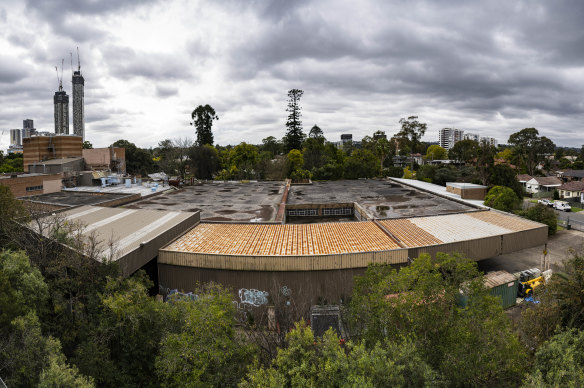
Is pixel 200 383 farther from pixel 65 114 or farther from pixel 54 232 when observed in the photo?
pixel 65 114

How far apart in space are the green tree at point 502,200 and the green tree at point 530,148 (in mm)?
53501

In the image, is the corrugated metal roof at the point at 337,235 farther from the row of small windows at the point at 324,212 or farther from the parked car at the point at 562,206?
the parked car at the point at 562,206

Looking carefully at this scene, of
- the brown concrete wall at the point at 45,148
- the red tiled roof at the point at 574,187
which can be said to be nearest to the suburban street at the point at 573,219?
the red tiled roof at the point at 574,187

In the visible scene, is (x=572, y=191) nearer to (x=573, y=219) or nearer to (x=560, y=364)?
(x=573, y=219)

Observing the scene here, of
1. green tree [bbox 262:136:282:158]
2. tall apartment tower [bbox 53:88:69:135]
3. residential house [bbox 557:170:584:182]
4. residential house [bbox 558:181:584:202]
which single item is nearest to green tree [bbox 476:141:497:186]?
residential house [bbox 558:181:584:202]

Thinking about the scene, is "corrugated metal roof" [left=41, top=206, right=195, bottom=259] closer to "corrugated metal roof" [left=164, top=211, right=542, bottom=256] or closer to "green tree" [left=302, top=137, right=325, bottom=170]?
"corrugated metal roof" [left=164, top=211, right=542, bottom=256]

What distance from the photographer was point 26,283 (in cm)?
1071

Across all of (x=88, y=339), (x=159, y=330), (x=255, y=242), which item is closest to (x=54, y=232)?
(x=88, y=339)

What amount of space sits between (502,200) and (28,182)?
45.0m

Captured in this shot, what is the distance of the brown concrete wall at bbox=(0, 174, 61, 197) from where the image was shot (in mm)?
31250

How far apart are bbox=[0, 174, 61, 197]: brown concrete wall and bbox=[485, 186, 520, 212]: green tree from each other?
43.7 meters

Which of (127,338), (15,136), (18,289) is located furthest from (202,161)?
(15,136)

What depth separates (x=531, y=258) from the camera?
78.8ft

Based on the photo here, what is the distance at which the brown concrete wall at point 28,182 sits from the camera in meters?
31.2
